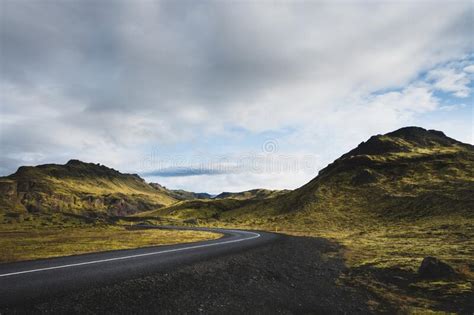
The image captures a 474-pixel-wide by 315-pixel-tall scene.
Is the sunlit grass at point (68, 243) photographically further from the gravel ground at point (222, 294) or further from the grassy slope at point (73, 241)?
the gravel ground at point (222, 294)

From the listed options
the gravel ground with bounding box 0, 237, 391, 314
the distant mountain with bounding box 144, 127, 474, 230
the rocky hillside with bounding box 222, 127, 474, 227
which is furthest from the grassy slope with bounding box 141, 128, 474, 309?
the gravel ground with bounding box 0, 237, 391, 314

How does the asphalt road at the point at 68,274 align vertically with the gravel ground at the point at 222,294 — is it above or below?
above

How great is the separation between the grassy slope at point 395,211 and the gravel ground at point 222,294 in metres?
2.68

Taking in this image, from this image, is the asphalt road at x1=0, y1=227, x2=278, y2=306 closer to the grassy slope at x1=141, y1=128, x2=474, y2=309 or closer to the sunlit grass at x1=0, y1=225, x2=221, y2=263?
the sunlit grass at x1=0, y1=225, x2=221, y2=263

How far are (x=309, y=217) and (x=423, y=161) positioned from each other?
61372mm

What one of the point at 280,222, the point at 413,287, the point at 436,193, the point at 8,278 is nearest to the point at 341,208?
the point at 280,222

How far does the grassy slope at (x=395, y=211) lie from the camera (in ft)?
65.9

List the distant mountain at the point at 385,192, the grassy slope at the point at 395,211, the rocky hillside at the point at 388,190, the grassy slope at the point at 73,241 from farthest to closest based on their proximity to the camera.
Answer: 1. the rocky hillside at the point at 388,190
2. the distant mountain at the point at 385,192
3. the grassy slope at the point at 73,241
4. the grassy slope at the point at 395,211

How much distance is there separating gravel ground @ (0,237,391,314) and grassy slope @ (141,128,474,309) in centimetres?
268

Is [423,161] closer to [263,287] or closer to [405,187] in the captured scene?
[405,187]

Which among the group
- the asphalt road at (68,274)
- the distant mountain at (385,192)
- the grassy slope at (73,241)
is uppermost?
the distant mountain at (385,192)

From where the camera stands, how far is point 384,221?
8356 cm

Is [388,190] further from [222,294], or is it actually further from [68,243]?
[222,294]

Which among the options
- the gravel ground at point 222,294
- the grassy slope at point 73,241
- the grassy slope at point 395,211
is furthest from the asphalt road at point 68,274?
the grassy slope at point 395,211
